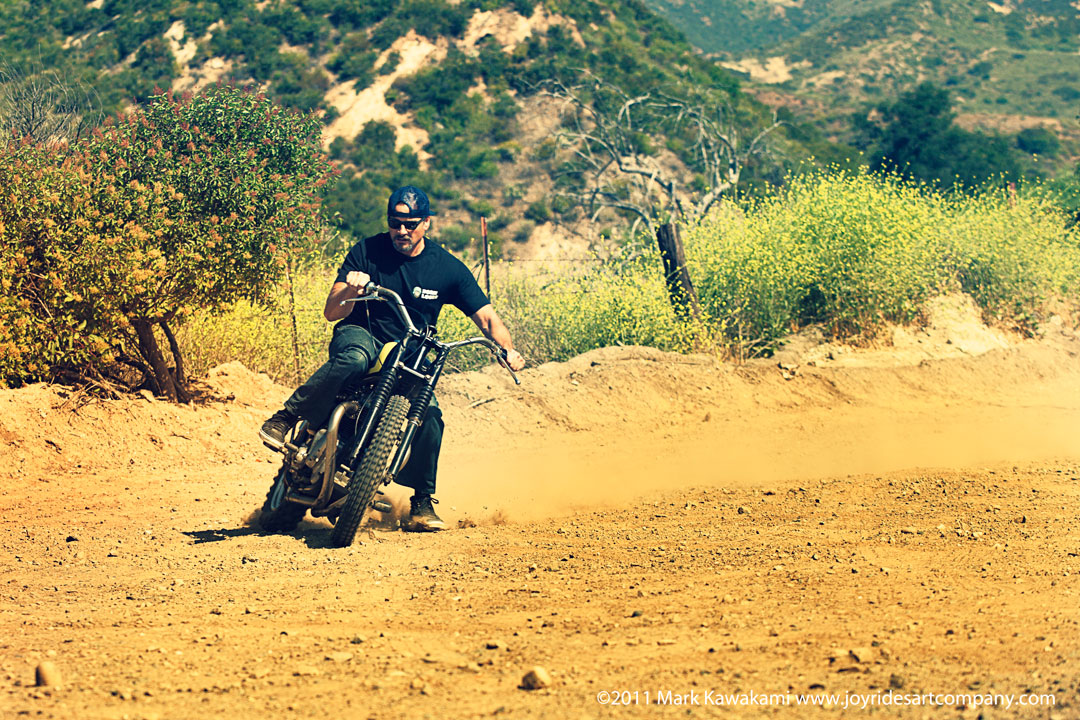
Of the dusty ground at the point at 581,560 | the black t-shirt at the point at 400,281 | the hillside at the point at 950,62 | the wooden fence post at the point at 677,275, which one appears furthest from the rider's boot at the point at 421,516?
the hillside at the point at 950,62

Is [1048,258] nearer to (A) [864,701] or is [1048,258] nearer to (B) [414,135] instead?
(A) [864,701]

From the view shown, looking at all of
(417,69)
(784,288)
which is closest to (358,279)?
(784,288)

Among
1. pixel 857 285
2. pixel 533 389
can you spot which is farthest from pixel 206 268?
pixel 857 285

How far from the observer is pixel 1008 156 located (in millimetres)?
39656

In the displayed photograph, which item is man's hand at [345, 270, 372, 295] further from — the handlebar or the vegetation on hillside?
the vegetation on hillside

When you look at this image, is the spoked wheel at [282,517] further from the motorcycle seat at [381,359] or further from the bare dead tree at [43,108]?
the bare dead tree at [43,108]

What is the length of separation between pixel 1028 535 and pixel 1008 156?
38593mm

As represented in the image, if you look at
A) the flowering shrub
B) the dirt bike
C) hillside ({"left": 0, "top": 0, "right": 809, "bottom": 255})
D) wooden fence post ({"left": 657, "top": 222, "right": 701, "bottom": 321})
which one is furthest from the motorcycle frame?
hillside ({"left": 0, "top": 0, "right": 809, "bottom": 255})

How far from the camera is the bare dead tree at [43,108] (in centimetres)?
1338

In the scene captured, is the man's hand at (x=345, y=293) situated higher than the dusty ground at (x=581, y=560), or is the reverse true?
the man's hand at (x=345, y=293)

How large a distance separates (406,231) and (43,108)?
1069cm

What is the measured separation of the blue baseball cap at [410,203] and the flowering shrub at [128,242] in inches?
140

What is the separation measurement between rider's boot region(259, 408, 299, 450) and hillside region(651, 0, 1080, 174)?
63882 mm

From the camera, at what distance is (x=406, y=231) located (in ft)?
20.0
